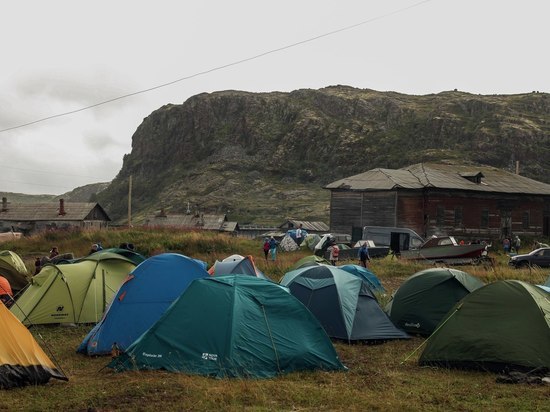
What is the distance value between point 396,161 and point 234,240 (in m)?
82.7

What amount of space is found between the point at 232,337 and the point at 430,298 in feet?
19.9

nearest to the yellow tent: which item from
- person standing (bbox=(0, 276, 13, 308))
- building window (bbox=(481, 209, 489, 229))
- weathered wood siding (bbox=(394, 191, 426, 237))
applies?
person standing (bbox=(0, 276, 13, 308))

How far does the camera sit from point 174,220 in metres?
75.3

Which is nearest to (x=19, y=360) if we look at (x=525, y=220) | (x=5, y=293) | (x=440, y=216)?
(x=5, y=293)

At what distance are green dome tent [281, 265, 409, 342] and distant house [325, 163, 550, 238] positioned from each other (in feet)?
97.9

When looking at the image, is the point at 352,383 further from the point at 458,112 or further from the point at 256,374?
the point at 458,112

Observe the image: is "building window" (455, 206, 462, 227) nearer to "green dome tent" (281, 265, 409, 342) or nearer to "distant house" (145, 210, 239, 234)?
"green dome tent" (281, 265, 409, 342)

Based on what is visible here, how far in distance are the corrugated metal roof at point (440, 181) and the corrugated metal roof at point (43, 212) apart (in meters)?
29.3

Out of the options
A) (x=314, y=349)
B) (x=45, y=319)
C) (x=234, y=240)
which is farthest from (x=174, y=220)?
(x=314, y=349)

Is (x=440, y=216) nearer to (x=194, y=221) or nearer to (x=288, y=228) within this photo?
(x=288, y=228)

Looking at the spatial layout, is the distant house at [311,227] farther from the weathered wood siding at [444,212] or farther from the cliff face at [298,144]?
the weathered wood siding at [444,212]

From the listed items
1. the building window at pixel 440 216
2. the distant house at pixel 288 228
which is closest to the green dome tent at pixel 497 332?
the building window at pixel 440 216

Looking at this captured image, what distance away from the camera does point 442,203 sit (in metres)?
43.3

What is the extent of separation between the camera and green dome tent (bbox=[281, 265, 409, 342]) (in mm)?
12344
